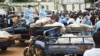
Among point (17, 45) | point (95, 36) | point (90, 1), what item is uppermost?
point (95, 36)

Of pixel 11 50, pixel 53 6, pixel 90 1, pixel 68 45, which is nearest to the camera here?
pixel 68 45

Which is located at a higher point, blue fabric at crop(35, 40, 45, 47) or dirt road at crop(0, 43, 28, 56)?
blue fabric at crop(35, 40, 45, 47)

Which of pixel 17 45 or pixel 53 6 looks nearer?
pixel 17 45

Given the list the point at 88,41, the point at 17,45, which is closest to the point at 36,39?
the point at 88,41

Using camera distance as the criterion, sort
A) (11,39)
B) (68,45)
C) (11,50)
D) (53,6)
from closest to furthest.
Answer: (68,45) < (11,39) < (11,50) < (53,6)

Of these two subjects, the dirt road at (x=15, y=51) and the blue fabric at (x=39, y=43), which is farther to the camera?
the dirt road at (x=15, y=51)

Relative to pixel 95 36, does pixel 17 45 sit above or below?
below

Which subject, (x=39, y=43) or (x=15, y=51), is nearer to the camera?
(x=39, y=43)

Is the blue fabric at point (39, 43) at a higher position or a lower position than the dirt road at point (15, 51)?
higher

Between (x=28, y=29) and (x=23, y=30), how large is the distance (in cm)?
35

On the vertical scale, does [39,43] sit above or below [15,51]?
above

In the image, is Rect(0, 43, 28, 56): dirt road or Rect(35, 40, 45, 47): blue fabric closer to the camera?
Rect(35, 40, 45, 47): blue fabric

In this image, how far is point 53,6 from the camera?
7162 cm

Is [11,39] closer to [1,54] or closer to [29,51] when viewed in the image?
[1,54]
